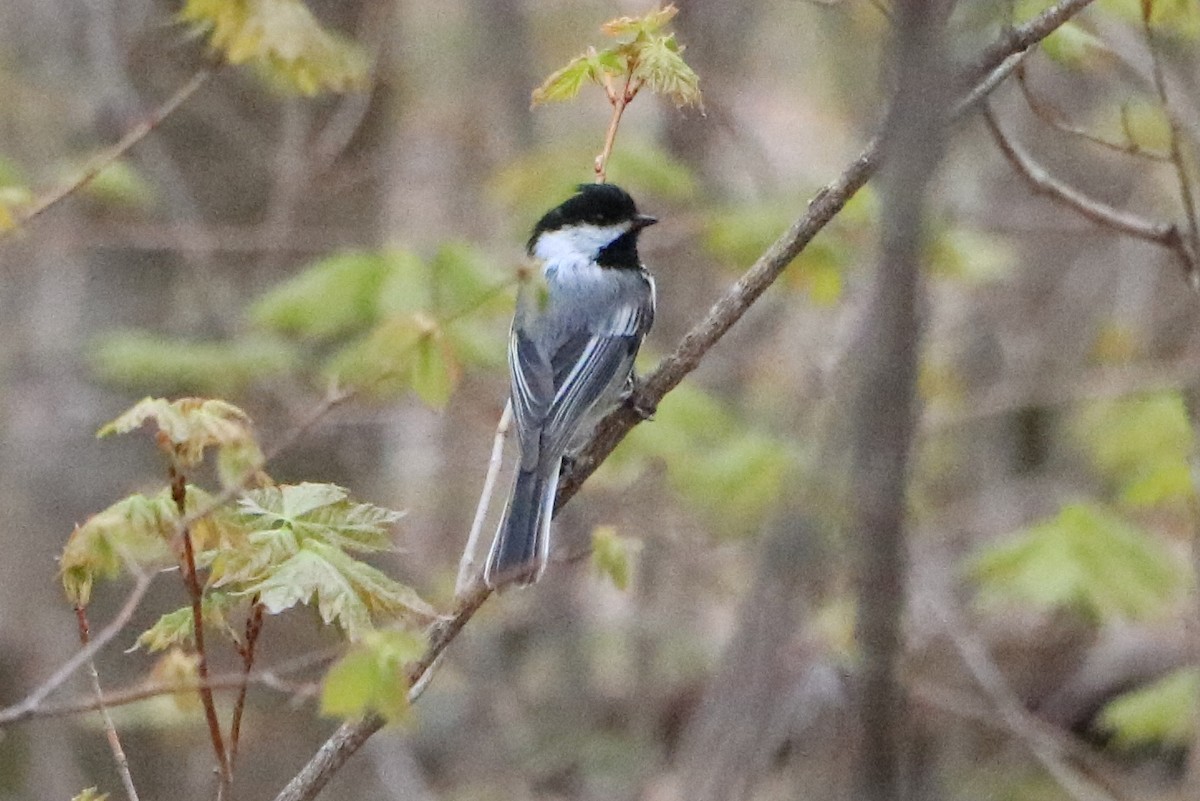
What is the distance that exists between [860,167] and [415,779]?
463cm

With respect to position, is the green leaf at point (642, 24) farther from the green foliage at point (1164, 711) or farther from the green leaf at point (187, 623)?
the green foliage at point (1164, 711)

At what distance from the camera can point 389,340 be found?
220 centimetres

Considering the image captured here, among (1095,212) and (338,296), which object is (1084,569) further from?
(338,296)

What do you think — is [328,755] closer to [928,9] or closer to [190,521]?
[190,521]

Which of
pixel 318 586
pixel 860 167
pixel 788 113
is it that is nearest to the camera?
pixel 318 586

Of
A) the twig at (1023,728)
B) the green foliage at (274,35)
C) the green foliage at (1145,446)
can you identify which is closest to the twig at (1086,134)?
the green foliage at (1145,446)

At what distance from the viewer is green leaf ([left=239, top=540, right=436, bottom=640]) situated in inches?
75.1

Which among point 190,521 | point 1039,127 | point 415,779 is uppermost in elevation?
point 190,521

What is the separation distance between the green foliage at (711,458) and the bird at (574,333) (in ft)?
3.07

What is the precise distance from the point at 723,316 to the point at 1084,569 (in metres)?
2.03

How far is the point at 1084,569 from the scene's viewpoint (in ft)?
13.3

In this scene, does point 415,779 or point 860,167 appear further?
point 415,779

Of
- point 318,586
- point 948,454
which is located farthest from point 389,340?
point 948,454

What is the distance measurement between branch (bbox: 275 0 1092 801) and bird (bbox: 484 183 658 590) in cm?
29
